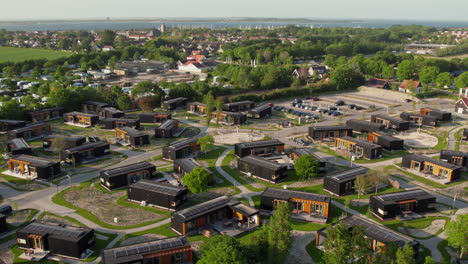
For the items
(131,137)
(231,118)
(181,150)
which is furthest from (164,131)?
(231,118)

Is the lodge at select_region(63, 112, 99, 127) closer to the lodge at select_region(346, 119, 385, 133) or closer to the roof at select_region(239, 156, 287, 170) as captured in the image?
the roof at select_region(239, 156, 287, 170)

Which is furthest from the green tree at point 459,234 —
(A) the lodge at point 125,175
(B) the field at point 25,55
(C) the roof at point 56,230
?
(B) the field at point 25,55

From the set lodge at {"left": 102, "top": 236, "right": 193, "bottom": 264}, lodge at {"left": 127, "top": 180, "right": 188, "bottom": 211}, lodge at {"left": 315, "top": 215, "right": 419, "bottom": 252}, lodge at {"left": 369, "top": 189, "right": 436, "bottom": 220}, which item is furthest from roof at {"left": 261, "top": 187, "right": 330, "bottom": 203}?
lodge at {"left": 102, "top": 236, "right": 193, "bottom": 264}

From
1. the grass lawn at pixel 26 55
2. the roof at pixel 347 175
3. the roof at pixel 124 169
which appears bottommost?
the roof at pixel 124 169

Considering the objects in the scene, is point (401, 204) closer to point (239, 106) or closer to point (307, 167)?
point (307, 167)

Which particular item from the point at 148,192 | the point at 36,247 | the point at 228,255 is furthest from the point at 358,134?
the point at 36,247

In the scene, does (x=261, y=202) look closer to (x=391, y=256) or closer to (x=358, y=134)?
(x=391, y=256)

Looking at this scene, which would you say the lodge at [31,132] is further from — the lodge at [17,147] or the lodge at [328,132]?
the lodge at [328,132]
